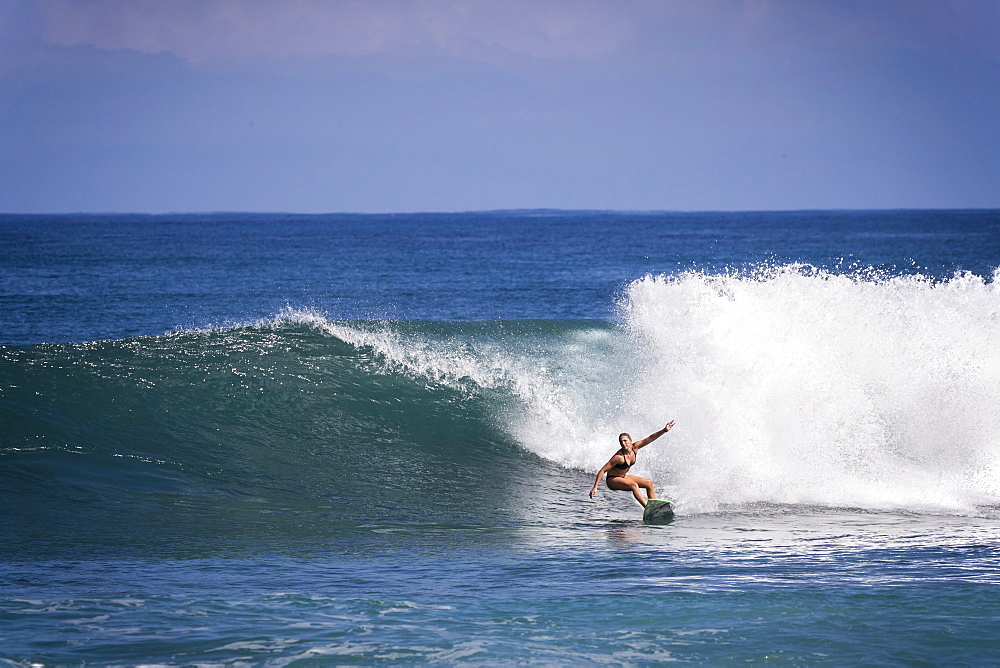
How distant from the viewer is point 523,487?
39.4ft

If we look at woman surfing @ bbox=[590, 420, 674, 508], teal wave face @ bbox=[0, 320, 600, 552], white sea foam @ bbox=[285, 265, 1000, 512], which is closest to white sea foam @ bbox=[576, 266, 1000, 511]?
white sea foam @ bbox=[285, 265, 1000, 512]

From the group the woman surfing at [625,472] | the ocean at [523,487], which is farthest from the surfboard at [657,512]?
the woman surfing at [625,472]

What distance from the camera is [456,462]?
43.2 feet

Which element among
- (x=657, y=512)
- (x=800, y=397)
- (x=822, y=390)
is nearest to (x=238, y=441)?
(x=657, y=512)

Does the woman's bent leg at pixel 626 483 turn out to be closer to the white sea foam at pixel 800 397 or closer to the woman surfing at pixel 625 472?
the woman surfing at pixel 625 472

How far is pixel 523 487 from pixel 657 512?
253 centimetres

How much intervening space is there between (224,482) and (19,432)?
313 cm

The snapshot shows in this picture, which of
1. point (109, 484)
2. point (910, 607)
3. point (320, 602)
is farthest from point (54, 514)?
point (910, 607)

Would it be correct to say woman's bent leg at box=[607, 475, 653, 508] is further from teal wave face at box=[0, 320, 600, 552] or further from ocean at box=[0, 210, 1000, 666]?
teal wave face at box=[0, 320, 600, 552]

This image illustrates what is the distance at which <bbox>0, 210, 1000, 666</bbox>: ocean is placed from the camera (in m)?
6.56

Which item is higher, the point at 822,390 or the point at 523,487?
the point at 822,390

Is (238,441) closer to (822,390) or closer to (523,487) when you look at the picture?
(523,487)

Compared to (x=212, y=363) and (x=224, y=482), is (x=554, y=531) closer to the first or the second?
(x=224, y=482)

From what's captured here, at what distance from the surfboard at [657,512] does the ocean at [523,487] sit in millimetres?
126
